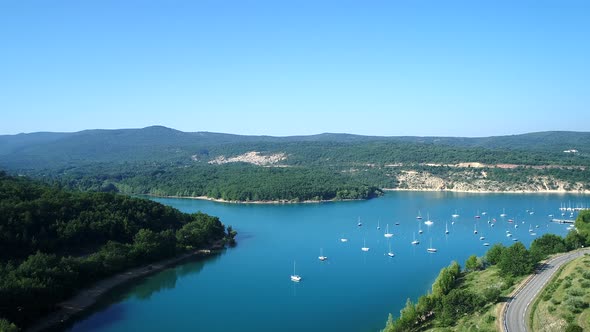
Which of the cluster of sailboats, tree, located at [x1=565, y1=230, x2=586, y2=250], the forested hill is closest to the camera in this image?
tree, located at [x1=565, y1=230, x2=586, y2=250]

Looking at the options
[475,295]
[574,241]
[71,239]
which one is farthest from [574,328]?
[71,239]

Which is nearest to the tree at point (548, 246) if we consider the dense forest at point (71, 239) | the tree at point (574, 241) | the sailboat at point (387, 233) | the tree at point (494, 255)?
the tree at point (574, 241)

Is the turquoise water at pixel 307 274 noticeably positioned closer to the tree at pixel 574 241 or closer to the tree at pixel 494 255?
the tree at pixel 494 255

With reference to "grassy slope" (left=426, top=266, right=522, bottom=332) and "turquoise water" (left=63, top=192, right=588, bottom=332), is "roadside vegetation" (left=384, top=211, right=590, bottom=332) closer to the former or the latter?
"grassy slope" (left=426, top=266, right=522, bottom=332)

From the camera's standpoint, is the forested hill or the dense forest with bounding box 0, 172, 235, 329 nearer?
the dense forest with bounding box 0, 172, 235, 329

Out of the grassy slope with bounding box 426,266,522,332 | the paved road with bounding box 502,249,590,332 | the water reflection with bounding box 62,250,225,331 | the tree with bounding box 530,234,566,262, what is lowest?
the water reflection with bounding box 62,250,225,331

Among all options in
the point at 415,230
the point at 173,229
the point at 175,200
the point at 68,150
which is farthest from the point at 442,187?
the point at 68,150

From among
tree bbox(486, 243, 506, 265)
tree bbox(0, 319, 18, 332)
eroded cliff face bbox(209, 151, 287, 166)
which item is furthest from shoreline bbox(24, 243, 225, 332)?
eroded cliff face bbox(209, 151, 287, 166)

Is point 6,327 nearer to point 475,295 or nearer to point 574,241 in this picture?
point 475,295
